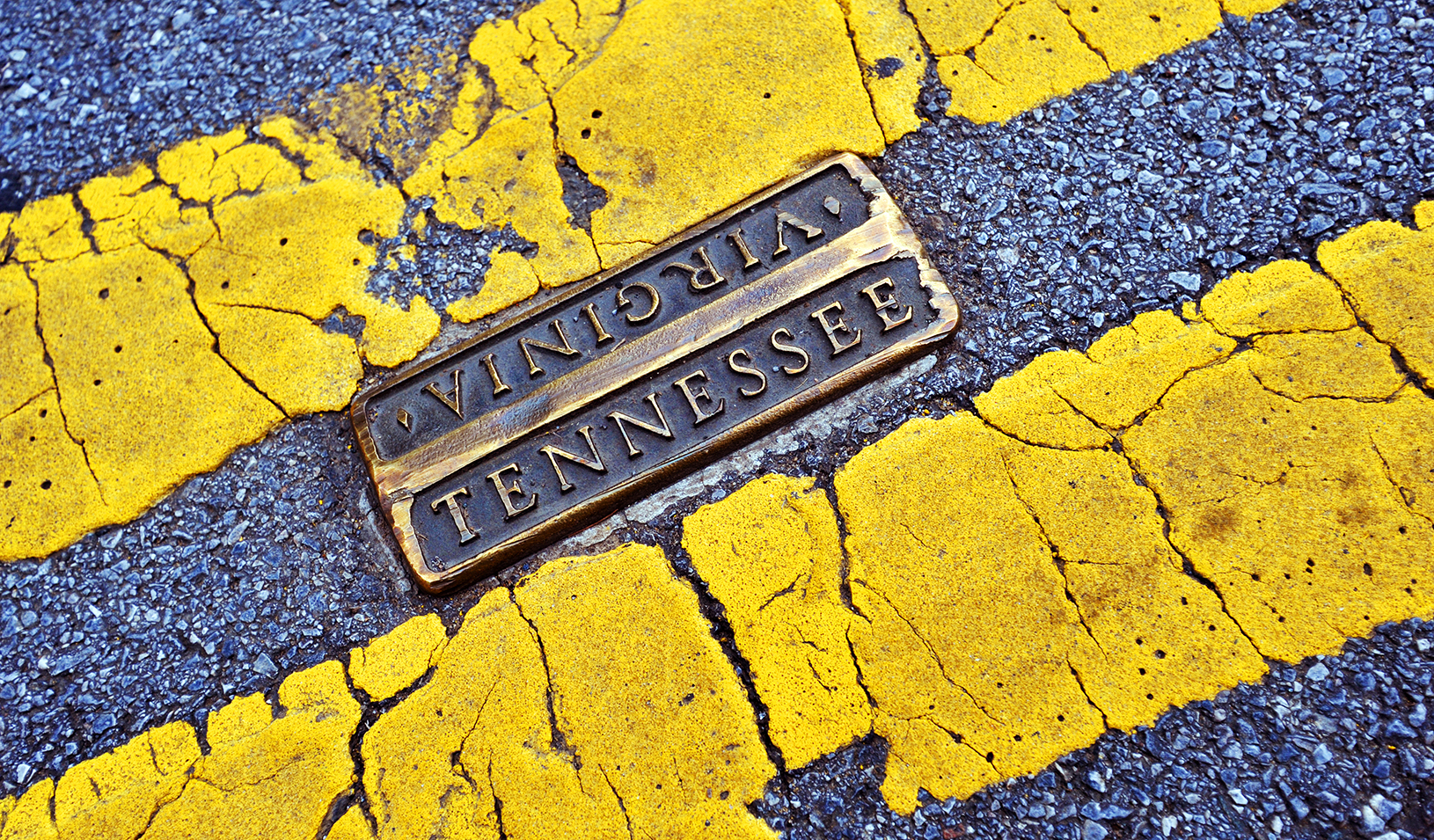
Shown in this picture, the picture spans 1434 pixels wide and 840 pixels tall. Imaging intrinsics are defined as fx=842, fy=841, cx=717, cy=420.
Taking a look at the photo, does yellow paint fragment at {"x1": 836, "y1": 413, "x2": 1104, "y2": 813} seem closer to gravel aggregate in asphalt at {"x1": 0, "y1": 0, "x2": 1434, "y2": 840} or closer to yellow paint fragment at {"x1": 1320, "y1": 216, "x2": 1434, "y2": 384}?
gravel aggregate in asphalt at {"x1": 0, "y1": 0, "x2": 1434, "y2": 840}

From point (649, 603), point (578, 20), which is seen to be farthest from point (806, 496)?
point (578, 20)

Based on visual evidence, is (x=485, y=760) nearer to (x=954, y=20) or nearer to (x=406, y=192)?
(x=406, y=192)

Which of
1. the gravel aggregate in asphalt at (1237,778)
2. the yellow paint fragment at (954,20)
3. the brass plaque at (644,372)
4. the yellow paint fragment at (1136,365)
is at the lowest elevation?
the gravel aggregate in asphalt at (1237,778)

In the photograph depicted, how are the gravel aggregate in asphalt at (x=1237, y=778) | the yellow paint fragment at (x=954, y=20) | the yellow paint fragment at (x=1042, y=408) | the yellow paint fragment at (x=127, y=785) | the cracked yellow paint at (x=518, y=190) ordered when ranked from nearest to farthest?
1. the gravel aggregate in asphalt at (x=1237, y=778)
2. the yellow paint fragment at (x=127, y=785)
3. the yellow paint fragment at (x=1042, y=408)
4. the cracked yellow paint at (x=518, y=190)
5. the yellow paint fragment at (x=954, y=20)

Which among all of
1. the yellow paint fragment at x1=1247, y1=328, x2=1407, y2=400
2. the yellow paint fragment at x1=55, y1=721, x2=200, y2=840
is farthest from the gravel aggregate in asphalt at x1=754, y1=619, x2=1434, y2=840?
the yellow paint fragment at x1=55, y1=721, x2=200, y2=840

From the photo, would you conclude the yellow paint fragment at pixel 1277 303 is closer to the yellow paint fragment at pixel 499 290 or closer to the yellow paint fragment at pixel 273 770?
the yellow paint fragment at pixel 499 290

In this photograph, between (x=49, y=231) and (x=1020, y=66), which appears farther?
(x=49, y=231)

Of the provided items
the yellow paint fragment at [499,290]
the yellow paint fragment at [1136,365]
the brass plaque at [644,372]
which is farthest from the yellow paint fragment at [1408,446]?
the yellow paint fragment at [499,290]

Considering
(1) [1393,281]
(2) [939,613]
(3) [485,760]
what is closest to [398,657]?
(3) [485,760]
